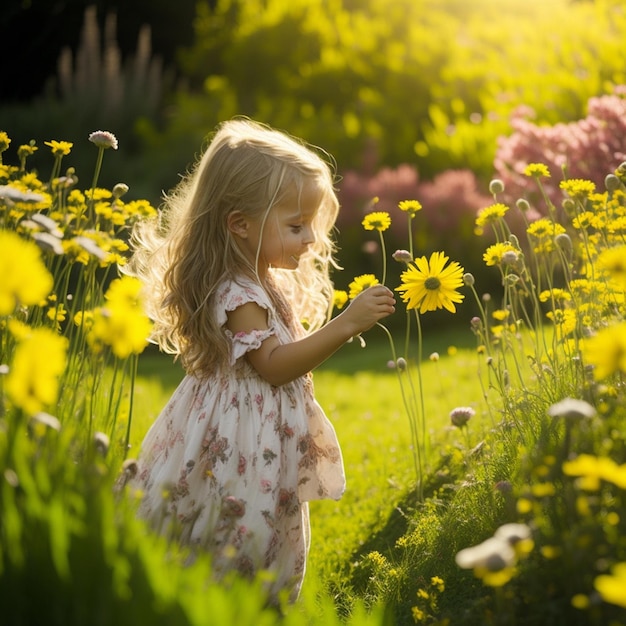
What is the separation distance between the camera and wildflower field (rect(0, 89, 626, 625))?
145cm

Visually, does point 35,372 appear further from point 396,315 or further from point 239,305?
point 396,315

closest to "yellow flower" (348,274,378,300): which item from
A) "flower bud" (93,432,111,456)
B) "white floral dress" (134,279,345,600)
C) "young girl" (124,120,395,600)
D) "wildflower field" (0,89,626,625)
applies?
"wildflower field" (0,89,626,625)

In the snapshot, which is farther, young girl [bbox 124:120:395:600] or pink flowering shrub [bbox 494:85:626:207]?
pink flowering shrub [bbox 494:85:626:207]

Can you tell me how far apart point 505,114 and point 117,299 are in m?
7.12

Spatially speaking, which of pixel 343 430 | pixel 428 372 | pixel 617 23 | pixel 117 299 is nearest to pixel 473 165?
pixel 617 23

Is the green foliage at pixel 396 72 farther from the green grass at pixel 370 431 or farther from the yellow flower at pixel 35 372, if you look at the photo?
the yellow flower at pixel 35 372

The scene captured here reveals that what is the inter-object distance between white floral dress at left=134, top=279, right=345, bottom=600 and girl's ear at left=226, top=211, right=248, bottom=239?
17 cm

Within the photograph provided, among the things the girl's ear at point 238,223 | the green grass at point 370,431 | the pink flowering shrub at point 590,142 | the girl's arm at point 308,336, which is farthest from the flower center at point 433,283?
the pink flowering shrub at point 590,142

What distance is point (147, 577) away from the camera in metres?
1.48

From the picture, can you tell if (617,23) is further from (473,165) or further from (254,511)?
(254,511)

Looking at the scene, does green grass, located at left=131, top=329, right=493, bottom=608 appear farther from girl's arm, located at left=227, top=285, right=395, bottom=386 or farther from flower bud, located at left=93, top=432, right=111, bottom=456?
flower bud, located at left=93, top=432, right=111, bottom=456

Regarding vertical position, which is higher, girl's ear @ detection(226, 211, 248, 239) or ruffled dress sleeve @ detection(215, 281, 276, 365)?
girl's ear @ detection(226, 211, 248, 239)

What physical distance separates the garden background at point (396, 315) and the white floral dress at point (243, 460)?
0.51 feet

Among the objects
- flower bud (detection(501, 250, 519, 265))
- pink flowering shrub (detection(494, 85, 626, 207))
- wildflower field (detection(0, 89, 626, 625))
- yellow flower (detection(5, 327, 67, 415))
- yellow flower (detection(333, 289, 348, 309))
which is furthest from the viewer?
pink flowering shrub (detection(494, 85, 626, 207))
